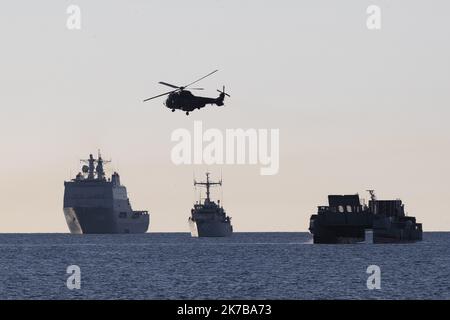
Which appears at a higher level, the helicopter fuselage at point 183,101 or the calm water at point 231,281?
the helicopter fuselage at point 183,101

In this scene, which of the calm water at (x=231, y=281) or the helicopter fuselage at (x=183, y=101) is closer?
the helicopter fuselage at (x=183, y=101)

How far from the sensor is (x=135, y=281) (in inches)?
4028

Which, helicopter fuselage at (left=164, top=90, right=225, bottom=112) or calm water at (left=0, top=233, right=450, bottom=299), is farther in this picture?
calm water at (left=0, top=233, right=450, bottom=299)

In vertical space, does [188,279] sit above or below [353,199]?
below

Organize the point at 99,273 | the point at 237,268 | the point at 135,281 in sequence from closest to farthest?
the point at 135,281 → the point at 99,273 → the point at 237,268

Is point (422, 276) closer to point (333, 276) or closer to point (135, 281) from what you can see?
point (333, 276)

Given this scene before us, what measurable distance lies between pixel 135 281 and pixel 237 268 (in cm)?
2688

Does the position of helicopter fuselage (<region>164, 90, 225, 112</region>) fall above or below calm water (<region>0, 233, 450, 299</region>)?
above

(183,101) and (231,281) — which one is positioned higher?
(183,101)

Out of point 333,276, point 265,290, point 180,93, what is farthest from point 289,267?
point 180,93

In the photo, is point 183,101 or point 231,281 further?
point 231,281
